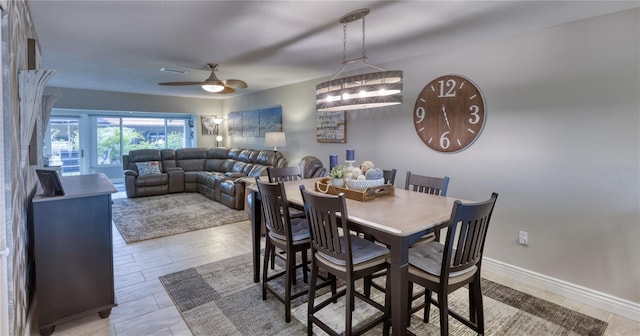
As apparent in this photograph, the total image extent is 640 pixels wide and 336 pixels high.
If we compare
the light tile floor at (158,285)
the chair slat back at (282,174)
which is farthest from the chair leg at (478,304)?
the chair slat back at (282,174)

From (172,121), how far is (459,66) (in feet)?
26.9

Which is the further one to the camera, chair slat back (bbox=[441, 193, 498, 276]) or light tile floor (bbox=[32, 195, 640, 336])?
light tile floor (bbox=[32, 195, 640, 336])

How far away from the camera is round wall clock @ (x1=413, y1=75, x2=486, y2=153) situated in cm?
321

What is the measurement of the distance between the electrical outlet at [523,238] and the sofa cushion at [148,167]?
7.02m

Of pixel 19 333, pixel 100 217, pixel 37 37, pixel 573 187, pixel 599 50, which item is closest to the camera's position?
pixel 19 333

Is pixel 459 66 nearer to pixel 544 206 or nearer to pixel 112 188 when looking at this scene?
pixel 544 206

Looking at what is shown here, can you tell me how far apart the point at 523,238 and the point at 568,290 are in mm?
522

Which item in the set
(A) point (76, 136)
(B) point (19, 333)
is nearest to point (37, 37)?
(B) point (19, 333)

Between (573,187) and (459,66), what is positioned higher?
(459,66)

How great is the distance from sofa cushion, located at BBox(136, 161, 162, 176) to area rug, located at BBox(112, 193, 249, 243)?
685mm

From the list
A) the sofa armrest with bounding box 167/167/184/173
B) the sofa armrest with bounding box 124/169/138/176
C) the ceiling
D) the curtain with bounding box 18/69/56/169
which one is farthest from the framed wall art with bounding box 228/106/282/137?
the curtain with bounding box 18/69/56/169

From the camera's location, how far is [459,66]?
3.32 meters

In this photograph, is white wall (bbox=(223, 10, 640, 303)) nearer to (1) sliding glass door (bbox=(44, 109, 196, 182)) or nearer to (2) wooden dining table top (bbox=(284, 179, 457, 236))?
(2) wooden dining table top (bbox=(284, 179, 457, 236))

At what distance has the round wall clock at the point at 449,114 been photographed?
3.21 meters
